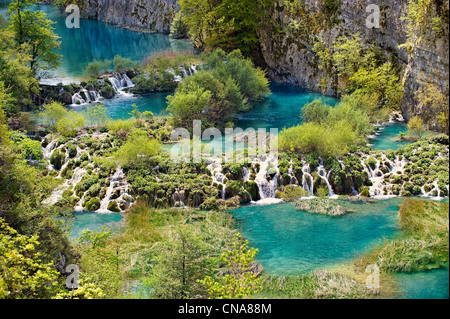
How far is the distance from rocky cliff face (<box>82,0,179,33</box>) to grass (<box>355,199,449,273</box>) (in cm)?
5455

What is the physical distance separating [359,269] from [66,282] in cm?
832

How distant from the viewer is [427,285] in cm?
759

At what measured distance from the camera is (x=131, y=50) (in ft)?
168

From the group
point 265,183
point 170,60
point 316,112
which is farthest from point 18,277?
point 170,60

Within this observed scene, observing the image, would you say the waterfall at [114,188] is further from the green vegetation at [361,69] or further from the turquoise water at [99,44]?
the turquoise water at [99,44]

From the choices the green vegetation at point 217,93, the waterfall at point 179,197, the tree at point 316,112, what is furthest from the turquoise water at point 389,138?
the waterfall at point 179,197

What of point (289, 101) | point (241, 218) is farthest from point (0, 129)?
point (289, 101)

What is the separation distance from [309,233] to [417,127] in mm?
10830

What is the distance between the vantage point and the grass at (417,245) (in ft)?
25.4

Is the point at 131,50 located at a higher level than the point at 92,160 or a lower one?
higher

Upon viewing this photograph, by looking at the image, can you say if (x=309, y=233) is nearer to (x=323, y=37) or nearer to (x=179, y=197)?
(x=179, y=197)

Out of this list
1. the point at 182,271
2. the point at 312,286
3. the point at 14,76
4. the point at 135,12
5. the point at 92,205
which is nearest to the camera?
the point at 182,271
